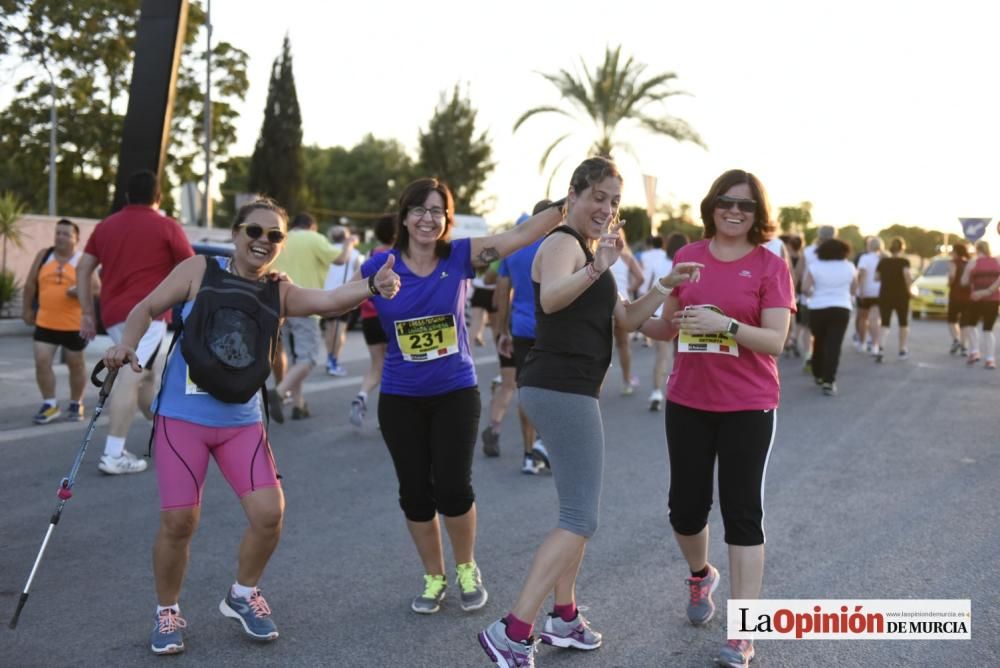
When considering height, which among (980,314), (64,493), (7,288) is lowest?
(7,288)

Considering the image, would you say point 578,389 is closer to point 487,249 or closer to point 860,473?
point 487,249

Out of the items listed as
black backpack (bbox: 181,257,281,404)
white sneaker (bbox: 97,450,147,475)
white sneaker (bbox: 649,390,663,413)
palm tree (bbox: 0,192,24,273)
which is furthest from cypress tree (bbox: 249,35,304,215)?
black backpack (bbox: 181,257,281,404)

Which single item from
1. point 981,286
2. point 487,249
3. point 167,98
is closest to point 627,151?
point 981,286

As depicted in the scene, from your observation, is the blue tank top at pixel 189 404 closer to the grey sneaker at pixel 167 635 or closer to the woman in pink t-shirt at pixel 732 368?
the grey sneaker at pixel 167 635

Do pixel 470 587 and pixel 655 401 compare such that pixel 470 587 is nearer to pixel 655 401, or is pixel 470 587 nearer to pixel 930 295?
pixel 655 401

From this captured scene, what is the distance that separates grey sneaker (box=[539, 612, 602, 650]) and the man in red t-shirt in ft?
13.5

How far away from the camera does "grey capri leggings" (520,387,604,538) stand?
3797 mm

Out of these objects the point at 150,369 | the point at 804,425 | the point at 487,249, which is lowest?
the point at 804,425

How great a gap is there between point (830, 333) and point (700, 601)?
8476 mm

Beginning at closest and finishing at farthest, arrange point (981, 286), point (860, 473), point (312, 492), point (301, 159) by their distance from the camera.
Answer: point (312, 492) < point (860, 473) < point (981, 286) < point (301, 159)

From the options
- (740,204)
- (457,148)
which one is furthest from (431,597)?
(457,148)

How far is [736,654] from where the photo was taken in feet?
12.5

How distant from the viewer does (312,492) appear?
6746mm

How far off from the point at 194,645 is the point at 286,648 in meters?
0.36
